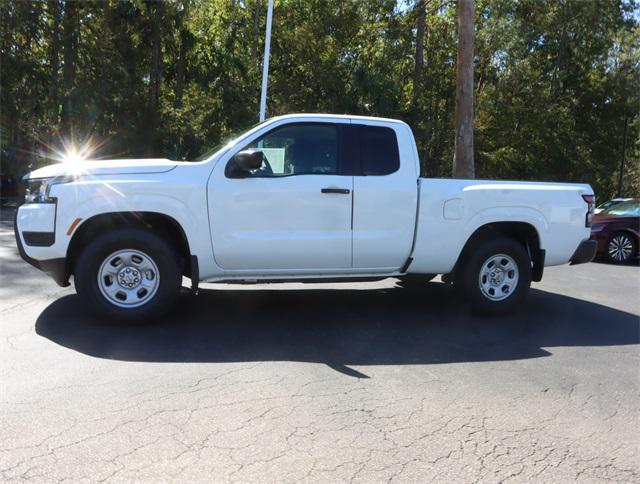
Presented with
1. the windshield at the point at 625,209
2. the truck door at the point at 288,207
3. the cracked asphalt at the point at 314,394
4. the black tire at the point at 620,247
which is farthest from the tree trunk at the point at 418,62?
the truck door at the point at 288,207

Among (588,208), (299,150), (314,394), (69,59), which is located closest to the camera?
(314,394)

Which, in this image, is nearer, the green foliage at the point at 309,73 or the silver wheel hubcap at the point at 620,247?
the silver wheel hubcap at the point at 620,247

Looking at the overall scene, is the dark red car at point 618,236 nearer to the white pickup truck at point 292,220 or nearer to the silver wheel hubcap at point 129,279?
the white pickup truck at point 292,220

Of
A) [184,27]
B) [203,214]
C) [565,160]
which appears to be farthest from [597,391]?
[565,160]

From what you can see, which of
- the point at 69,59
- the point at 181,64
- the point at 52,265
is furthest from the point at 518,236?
the point at 181,64

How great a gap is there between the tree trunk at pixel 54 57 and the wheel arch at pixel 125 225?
Answer: 19.9 m

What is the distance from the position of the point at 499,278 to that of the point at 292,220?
2.38 metres

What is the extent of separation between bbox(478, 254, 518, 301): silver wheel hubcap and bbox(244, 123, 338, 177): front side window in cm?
199

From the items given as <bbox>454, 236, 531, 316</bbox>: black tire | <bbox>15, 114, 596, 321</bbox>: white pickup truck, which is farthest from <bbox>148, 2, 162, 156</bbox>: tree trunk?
<bbox>454, 236, 531, 316</bbox>: black tire

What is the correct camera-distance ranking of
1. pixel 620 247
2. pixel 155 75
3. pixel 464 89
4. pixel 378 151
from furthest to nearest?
pixel 155 75, pixel 464 89, pixel 620 247, pixel 378 151

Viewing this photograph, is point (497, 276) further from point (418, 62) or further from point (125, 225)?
point (418, 62)

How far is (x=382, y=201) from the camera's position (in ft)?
18.7

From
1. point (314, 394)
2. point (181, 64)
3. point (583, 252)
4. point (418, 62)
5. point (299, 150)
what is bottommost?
point (314, 394)

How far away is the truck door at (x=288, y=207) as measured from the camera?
17.6 feet
